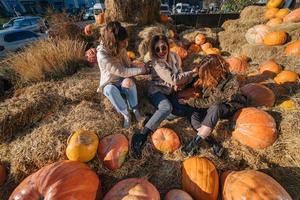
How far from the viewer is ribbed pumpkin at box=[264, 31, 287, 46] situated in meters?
5.27


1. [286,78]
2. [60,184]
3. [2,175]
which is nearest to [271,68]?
[286,78]

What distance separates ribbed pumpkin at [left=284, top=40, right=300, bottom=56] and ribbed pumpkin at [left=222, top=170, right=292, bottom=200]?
138 inches

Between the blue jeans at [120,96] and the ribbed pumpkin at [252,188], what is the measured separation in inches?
61.7

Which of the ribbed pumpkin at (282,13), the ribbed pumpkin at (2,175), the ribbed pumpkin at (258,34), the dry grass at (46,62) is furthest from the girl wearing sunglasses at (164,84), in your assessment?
the ribbed pumpkin at (282,13)

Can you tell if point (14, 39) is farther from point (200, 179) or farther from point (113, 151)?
point (200, 179)

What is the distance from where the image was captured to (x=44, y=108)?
3.49 m

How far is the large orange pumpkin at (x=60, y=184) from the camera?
2139 mm

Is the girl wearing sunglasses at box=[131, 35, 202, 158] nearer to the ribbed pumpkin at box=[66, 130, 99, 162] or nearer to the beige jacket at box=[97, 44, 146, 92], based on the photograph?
the beige jacket at box=[97, 44, 146, 92]

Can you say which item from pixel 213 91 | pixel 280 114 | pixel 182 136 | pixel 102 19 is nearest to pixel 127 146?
pixel 182 136

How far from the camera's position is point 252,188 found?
7.16 ft

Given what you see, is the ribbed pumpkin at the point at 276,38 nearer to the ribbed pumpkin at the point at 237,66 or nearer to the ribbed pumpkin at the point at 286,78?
the ribbed pumpkin at the point at 237,66

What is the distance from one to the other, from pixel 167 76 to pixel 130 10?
15.0 ft

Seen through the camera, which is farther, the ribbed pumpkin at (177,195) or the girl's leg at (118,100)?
the girl's leg at (118,100)

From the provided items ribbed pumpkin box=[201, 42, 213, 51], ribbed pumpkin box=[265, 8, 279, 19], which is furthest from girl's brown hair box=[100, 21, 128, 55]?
ribbed pumpkin box=[265, 8, 279, 19]
